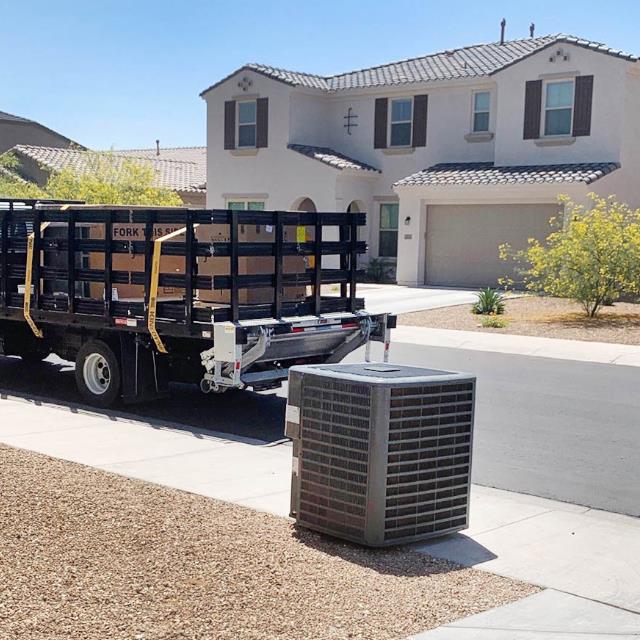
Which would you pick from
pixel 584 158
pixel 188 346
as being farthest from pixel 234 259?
pixel 584 158

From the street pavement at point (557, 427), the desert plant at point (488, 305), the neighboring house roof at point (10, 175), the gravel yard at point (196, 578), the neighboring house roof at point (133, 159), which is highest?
the neighboring house roof at point (133, 159)

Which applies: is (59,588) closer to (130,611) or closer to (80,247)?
(130,611)

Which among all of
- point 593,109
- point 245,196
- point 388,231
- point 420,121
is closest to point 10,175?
point 245,196

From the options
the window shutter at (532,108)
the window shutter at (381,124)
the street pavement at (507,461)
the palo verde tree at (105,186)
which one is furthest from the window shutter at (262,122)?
the street pavement at (507,461)

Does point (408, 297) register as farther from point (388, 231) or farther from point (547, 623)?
point (547, 623)

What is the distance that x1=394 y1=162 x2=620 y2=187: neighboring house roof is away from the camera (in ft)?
86.3

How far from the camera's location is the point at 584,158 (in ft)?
90.0

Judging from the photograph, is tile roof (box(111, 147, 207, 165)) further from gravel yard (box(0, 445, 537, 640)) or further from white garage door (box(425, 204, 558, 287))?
gravel yard (box(0, 445, 537, 640))

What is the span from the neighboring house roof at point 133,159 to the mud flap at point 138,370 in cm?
2480

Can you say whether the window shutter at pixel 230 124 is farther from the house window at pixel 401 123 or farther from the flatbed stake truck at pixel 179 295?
the flatbed stake truck at pixel 179 295

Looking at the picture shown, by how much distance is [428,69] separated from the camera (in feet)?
106

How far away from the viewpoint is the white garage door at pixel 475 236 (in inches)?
1097

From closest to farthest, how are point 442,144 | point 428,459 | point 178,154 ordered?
point 428,459
point 442,144
point 178,154

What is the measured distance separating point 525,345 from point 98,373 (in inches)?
345
